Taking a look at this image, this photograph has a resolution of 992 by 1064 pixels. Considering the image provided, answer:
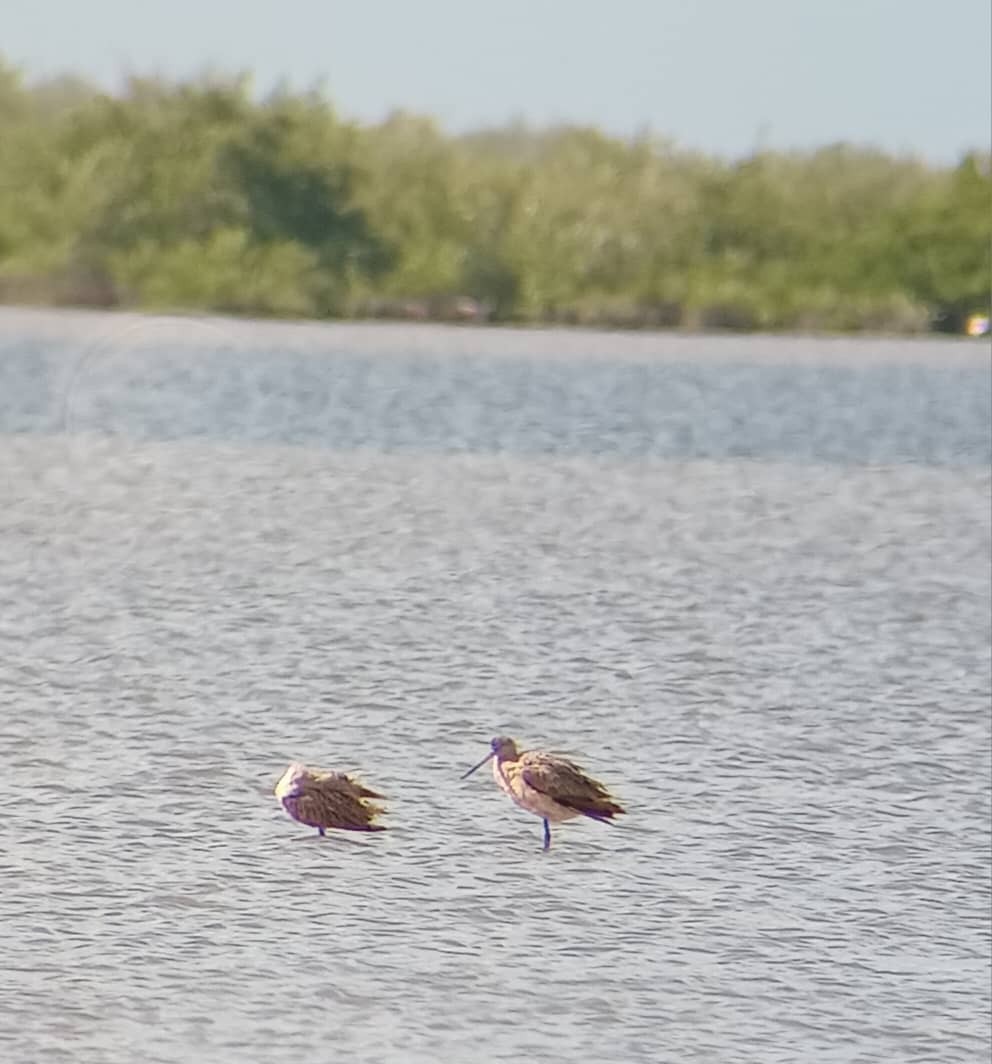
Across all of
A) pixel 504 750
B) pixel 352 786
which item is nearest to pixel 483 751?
pixel 504 750

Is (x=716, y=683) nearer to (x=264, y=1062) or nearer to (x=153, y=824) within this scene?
(x=153, y=824)

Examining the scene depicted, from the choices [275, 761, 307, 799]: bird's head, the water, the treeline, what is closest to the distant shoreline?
the treeline

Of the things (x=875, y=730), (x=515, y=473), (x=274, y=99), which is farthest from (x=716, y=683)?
(x=274, y=99)

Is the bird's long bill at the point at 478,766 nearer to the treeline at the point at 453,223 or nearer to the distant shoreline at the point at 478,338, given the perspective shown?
the distant shoreline at the point at 478,338

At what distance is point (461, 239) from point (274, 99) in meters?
5.05

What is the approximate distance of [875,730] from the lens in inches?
306

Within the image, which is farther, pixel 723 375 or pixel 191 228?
pixel 191 228

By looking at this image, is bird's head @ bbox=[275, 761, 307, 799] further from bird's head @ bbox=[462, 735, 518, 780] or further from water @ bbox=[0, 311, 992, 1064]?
bird's head @ bbox=[462, 735, 518, 780]

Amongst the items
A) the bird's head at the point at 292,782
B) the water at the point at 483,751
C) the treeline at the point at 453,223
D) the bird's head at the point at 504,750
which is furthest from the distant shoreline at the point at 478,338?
the bird's head at the point at 292,782

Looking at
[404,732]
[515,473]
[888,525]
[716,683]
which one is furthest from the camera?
[515,473]

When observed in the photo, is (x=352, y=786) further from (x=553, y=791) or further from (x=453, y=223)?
(x=453, y=223)

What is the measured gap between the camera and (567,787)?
627 centimetres

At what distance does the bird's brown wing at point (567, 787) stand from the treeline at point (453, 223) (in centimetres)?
3716

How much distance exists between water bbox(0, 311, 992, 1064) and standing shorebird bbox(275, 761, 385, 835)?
48 millimetres
